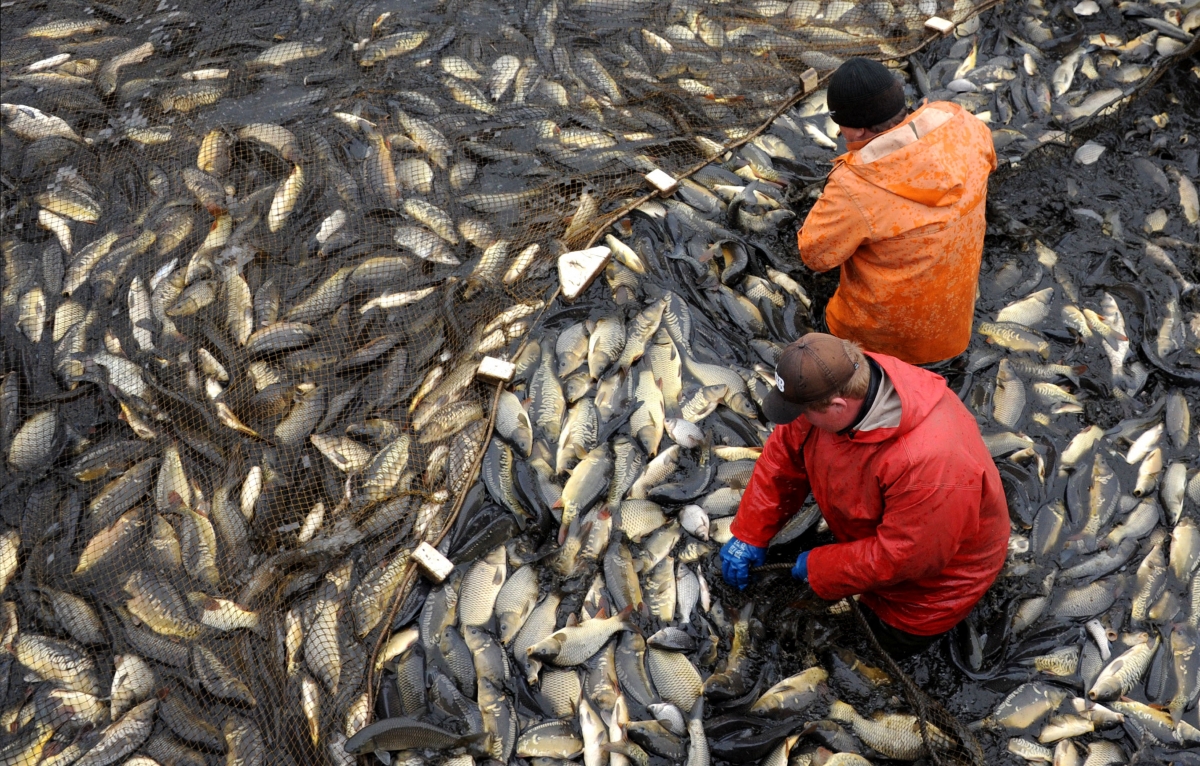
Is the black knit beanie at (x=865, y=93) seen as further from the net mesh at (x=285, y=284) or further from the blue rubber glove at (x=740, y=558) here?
the blue rubber glove at (x=740, y=558)

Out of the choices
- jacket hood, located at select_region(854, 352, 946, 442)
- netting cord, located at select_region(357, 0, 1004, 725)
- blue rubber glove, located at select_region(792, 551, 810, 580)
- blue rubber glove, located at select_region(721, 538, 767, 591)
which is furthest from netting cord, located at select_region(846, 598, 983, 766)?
netting cord, located at select_region(357, 0, 1004, 725)

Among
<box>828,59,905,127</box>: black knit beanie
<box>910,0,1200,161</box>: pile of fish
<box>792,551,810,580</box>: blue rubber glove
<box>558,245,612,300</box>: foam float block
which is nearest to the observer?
A: <box>792,551,810,580</box>: blue rubber glove

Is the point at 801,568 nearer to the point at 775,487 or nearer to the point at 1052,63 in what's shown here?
the point at 775,487

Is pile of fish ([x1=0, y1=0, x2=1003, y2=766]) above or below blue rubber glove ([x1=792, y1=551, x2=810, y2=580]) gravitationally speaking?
above

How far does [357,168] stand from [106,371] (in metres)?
1.86

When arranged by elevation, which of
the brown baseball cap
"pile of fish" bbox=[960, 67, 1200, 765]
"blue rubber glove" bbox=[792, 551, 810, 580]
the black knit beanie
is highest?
the black knit beanie

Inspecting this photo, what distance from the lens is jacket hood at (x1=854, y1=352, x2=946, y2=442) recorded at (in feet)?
8.91

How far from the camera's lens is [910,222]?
143 inches

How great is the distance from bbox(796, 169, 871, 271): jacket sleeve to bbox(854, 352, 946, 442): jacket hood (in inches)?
39.9

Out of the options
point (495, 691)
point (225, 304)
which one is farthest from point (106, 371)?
point (495, 691)

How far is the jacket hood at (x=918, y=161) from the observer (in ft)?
11.5

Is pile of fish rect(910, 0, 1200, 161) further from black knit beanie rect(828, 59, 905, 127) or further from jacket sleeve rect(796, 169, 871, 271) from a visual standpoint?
jacket sleeve rect(796, 169, 871, 271)

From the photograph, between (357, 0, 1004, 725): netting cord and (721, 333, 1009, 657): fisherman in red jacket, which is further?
(357, 0, 1004, 725): netting cord

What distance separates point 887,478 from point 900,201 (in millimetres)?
1441
